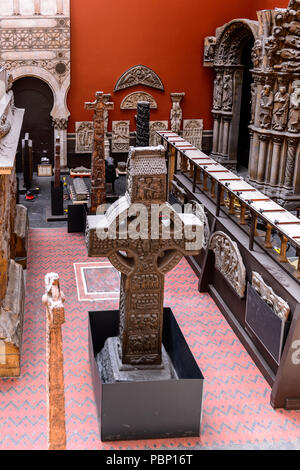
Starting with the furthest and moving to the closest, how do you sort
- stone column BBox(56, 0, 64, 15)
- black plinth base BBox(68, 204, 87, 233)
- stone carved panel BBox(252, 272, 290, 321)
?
1. stone column BBox(56, 0, 64, 15)
2. black plinth base BBox(68, 204, 87, 233)
3. stone carved panel BBox(252, 272, 290, 321)

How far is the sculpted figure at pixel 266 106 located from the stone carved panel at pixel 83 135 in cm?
486

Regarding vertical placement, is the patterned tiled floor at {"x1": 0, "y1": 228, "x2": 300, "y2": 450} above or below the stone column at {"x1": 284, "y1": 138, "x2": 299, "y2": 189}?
below

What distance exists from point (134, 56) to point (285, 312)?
10687 mm

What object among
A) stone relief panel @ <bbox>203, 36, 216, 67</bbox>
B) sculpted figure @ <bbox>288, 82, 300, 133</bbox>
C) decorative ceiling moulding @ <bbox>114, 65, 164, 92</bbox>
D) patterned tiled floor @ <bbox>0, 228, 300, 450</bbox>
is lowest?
patterned tiled floor @ <bbox>0, 228, 300, 450</bbox>

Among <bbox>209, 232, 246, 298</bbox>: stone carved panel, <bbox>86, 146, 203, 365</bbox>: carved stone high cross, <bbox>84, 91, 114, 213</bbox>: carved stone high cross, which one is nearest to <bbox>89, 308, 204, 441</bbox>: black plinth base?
<bbox>86, 146, 203, 365</bbox>: carved stone high cross

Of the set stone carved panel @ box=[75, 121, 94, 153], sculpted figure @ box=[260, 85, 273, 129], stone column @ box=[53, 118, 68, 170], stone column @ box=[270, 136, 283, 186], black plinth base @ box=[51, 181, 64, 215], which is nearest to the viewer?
black plinth base @ box=[51, 181, 64, 215]

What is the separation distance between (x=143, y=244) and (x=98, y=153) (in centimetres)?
582

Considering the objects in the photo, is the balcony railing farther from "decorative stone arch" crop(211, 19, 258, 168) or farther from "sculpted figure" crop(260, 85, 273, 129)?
"decorative stone arch" crop(211, 19, 258, 168)

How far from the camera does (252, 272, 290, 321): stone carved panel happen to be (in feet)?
18.7

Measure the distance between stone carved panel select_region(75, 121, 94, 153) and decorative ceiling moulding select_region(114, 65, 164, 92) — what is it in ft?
3.93

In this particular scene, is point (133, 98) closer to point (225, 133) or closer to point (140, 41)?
point (140, 41)

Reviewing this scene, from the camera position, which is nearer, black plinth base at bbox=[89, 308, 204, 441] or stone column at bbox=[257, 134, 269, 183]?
black plinth base at bbox=[89, 308, 204, 441]

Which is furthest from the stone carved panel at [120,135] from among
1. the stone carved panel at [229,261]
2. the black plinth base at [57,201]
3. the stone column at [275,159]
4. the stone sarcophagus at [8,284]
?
the stone carved panel at [229,261]

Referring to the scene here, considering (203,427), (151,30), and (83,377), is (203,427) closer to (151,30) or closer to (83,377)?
(83,377)
